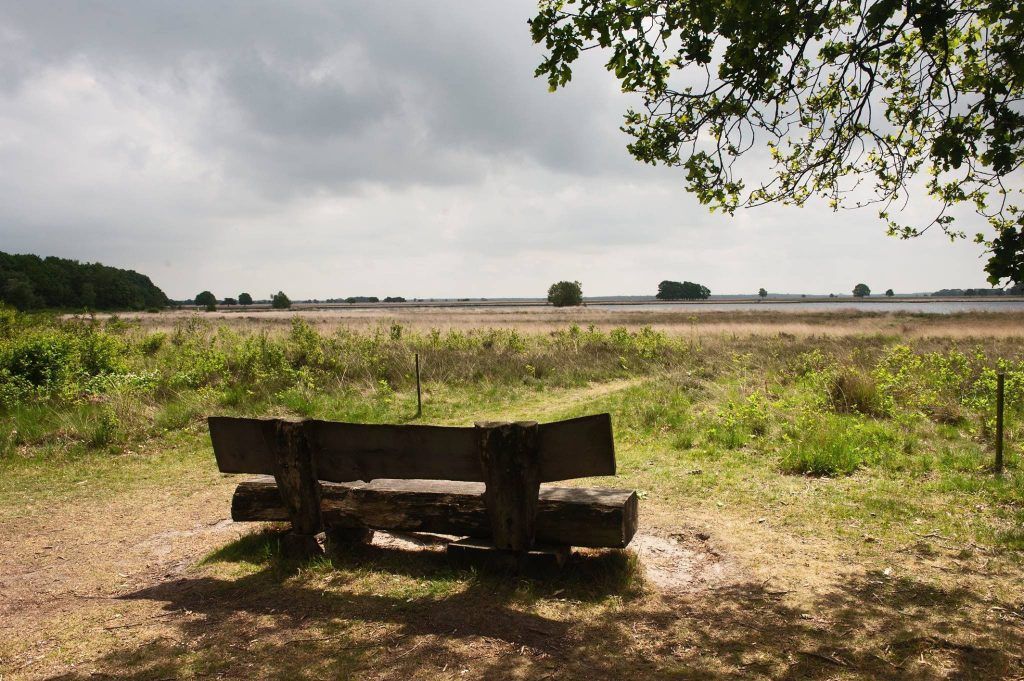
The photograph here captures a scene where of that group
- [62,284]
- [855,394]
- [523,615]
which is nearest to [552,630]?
[523,615]

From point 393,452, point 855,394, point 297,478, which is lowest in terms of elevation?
point 855,394

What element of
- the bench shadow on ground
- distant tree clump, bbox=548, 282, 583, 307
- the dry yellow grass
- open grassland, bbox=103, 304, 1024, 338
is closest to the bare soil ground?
the bench shadow on ground

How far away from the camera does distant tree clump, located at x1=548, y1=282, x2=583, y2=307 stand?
122m

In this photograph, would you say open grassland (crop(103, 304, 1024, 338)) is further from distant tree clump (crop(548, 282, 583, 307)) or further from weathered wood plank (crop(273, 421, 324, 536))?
distant tree clump (crop(548, 282, 583, 307))

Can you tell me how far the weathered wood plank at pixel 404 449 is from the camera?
4.35 metres

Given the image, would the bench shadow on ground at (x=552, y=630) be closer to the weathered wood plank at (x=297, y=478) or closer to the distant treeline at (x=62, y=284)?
the weathered wood plank at (x=297, y=478)

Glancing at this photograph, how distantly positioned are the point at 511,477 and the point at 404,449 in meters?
0.88

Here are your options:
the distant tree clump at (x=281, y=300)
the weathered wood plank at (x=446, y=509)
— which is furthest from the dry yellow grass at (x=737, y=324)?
the distant tree clump at (x=281, y=300)

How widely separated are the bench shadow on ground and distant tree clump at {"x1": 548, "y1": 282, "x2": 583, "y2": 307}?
386 ft

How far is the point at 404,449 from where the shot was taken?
15.4 ft

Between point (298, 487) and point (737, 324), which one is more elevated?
point (298, 487)

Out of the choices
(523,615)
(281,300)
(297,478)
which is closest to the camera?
(523,615)

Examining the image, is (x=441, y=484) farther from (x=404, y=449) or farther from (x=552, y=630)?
(x=552, y=630)

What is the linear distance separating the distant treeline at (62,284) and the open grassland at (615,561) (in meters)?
63.4
